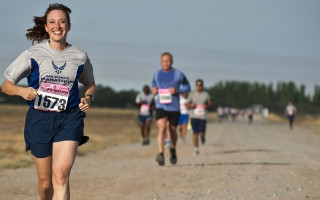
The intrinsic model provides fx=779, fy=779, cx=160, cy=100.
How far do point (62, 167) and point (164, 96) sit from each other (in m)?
7.45

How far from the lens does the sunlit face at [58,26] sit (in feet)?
22.1

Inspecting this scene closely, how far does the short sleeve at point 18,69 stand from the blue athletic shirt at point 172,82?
7233 mm

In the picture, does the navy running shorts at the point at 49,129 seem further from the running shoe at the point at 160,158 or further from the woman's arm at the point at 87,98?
the running shoe at the point at 160,158

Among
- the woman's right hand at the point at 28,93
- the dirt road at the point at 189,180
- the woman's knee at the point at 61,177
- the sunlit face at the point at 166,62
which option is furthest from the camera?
the sunlit face at the point at 166,62

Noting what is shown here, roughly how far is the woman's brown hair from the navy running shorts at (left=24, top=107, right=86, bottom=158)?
74 centimetres

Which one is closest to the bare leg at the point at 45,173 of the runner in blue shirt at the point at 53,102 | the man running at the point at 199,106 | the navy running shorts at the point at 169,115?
the runner in blue shirt at the point at 53,102

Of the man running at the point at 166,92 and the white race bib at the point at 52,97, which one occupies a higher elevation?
the white race bib at the point at 52,97

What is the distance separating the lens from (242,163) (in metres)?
15.3

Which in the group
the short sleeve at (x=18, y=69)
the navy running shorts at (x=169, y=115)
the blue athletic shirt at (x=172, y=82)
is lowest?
the navy running shorts at (x=169, y=115)

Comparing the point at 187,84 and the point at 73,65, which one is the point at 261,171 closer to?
the point at 187,84

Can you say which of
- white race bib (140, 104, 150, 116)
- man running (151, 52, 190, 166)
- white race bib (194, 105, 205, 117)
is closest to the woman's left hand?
man running (151, 52, 190, 166)

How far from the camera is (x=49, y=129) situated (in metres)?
6.69

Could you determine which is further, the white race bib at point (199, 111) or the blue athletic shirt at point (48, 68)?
the white race bib at point (199, 111)

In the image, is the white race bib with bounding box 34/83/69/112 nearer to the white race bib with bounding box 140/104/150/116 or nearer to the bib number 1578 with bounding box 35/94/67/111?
the bib number 1578 with bounding box 35/94/67/111
